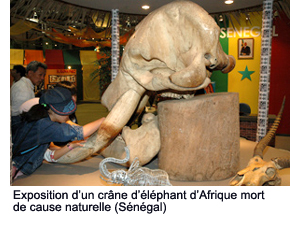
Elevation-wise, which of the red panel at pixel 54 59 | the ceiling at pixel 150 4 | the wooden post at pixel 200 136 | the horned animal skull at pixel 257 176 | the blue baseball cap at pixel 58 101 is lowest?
the horned animal skull at pixel 257 176

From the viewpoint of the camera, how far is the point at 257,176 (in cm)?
156

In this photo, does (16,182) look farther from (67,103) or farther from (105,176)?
(105,176)

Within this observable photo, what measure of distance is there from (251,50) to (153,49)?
2.66 m

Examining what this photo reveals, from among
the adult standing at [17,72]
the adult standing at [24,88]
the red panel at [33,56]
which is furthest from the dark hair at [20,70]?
the red panel at [33,56]

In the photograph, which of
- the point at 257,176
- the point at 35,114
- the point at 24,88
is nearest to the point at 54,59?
the point at 24,88

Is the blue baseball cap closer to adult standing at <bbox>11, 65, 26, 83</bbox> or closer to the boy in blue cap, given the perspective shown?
the boy in blue cap

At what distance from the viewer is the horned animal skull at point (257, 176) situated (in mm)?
1534

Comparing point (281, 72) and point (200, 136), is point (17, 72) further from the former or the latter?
point (281, 72)

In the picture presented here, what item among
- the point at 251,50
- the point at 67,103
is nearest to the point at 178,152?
the point at 67,103

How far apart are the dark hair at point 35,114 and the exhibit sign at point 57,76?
1.52 meters

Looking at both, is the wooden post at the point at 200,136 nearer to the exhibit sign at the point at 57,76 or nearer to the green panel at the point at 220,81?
the exhibit sign at the point at 57,76

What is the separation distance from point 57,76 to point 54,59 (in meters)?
0.38

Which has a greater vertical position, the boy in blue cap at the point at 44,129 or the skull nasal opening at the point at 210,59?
the skull nasal opening at the point at 210,59
